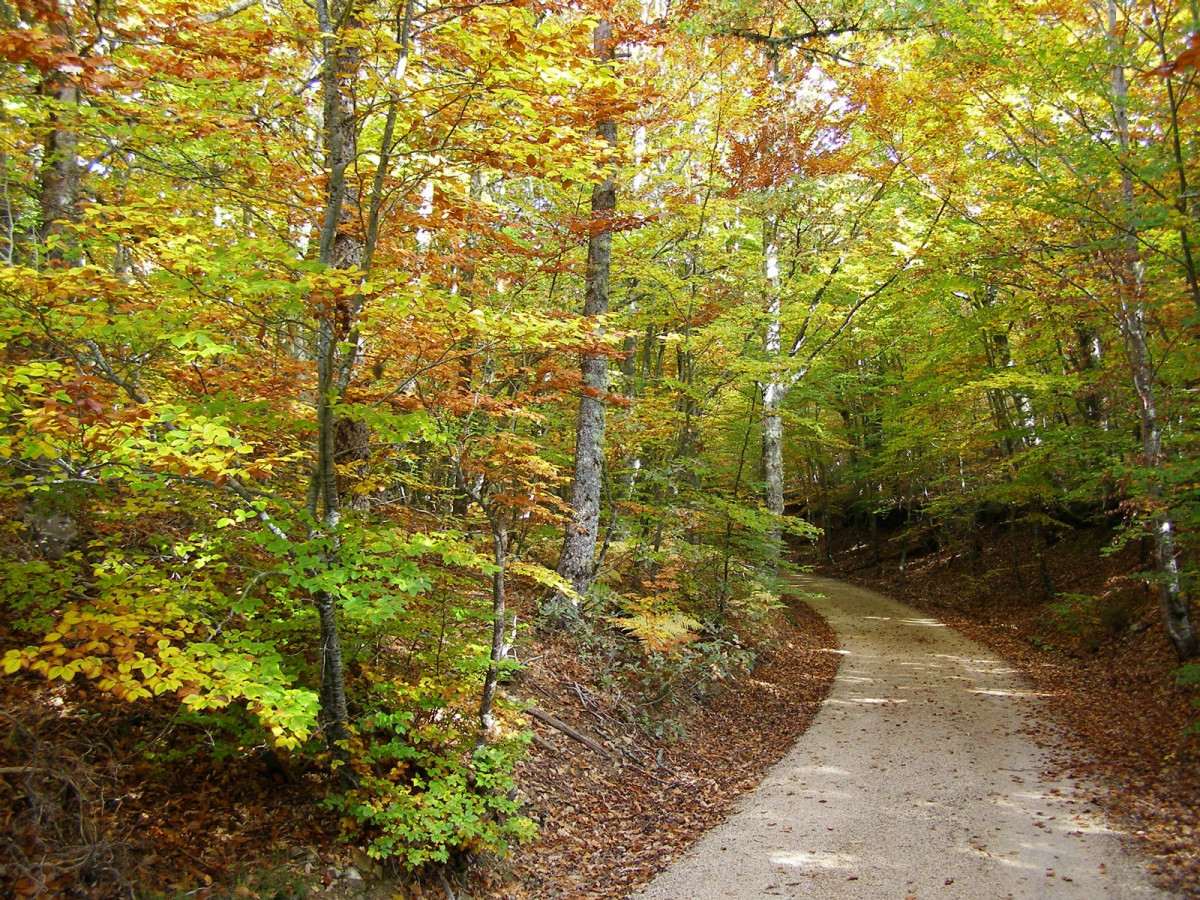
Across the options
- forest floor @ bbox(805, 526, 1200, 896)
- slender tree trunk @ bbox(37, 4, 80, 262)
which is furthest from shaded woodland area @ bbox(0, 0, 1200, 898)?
forest floor @ bbox(805, 526, 1200, 896)

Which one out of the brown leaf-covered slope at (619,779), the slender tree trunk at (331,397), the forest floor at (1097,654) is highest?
the slender tree trunk at (331,397)

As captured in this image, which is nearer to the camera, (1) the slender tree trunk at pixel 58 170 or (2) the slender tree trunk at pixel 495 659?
(1) the slender tree trunk at pixel 58 170

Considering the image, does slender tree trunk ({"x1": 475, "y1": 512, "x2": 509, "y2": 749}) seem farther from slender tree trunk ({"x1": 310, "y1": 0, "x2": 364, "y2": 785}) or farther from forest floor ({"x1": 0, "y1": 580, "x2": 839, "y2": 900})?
slender tree trunk ({"x1": 310, "y1": 0, "x2": 364, "y2": 785})

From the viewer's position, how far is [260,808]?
4.46 metres

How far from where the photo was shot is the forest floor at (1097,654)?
573 centimetres

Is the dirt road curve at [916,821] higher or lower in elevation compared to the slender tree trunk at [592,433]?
lower

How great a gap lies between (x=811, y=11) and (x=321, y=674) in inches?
410

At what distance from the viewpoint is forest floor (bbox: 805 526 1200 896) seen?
573cm

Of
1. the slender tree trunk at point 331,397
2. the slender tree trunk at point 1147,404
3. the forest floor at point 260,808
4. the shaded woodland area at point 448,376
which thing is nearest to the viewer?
the forest floor at point 260,808

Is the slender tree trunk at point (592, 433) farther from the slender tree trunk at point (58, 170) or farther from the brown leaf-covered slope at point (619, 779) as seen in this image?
the slender tree trunk at point (58, 170)

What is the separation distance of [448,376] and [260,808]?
372 centimetres

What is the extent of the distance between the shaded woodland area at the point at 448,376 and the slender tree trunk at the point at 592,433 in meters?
0.07

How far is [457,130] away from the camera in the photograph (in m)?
5.09

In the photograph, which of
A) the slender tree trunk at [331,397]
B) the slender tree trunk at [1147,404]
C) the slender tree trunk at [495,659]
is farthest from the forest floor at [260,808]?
the slender tree trunk at [1147,404]
